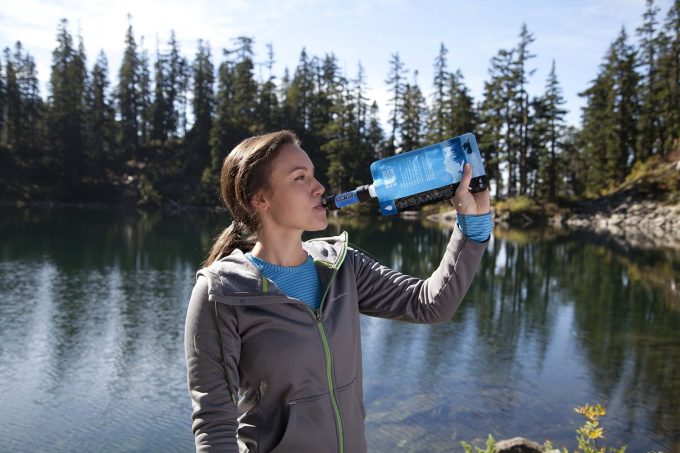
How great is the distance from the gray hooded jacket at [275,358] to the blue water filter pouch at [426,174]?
0.19 meters

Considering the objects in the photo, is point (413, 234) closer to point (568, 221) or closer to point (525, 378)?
point (568, 221)

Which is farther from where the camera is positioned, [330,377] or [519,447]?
[519,447]

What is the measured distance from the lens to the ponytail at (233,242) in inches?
87.7

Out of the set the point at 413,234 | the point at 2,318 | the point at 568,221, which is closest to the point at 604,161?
the point at 568,221

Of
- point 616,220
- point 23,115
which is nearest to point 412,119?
point 616,220

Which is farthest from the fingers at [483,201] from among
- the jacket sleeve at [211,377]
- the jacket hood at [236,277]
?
the jacket sleeve at [211,377]

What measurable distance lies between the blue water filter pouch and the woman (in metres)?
0.09

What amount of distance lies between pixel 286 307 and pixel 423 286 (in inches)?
24.8

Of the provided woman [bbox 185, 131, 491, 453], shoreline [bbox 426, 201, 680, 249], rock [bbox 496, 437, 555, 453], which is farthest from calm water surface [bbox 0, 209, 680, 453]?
shoreline [bbox 426, 201, 680, 249]

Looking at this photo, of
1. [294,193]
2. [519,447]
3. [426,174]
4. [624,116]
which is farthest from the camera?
[624,116]

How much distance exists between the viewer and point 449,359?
11.4m

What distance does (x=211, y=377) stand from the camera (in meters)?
1.78

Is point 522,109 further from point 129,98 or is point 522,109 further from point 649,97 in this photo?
point 129,98

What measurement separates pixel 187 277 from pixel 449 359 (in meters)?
10.8
